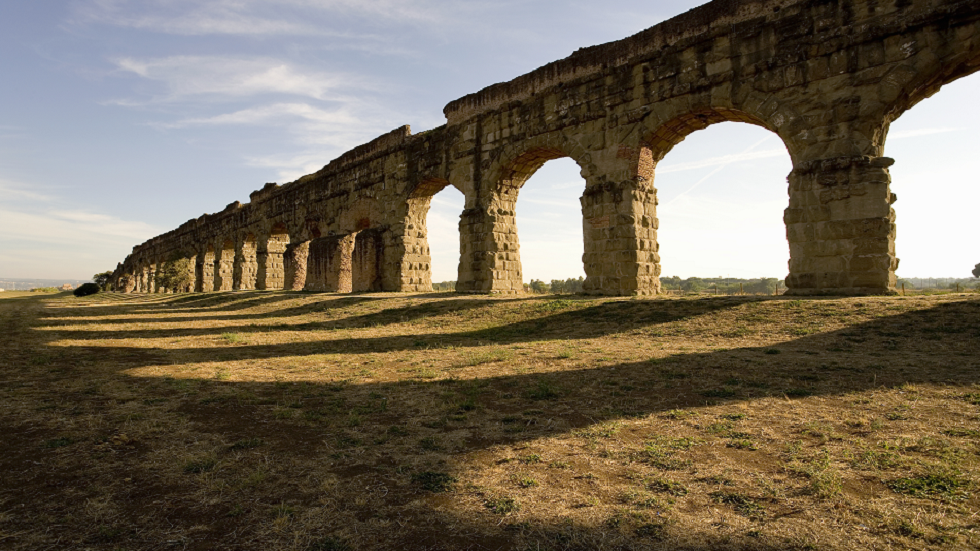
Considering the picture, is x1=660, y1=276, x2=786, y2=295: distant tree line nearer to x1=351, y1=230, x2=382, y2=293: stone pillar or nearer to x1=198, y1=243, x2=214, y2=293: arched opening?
x1=351, y1=230, x2=382, y2=293: stone pillar

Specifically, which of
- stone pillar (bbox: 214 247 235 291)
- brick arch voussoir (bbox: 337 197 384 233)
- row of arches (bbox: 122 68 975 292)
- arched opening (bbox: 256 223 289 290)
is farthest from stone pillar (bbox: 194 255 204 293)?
brick arch voussoir (bbox: 337 197 384 233)

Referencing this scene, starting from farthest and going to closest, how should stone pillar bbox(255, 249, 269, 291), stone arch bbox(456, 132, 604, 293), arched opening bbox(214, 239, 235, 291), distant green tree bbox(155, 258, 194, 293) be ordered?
distant green tree bbox(155, 258, 194, 293)
arched opening bbox(214, 239, 235, 291)
stone pillar bbox(255, 249, 269, 291)
stone arch bbox(456, 132, 604, 293)

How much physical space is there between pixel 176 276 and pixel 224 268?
4343 mm

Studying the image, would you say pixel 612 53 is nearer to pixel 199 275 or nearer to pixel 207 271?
pixel 207 271

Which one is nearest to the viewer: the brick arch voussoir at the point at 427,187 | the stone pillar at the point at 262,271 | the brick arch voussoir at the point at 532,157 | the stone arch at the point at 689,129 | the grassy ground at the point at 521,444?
the grassy ground at the point at 521,444

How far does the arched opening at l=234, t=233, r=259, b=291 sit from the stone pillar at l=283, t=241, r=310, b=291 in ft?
24.2

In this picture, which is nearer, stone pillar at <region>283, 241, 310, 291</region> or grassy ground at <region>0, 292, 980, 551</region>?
grassy ground at <region>0, 292, 980, 551</region>

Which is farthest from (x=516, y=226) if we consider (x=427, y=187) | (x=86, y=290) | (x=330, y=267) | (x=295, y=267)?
(x=86, y=290)

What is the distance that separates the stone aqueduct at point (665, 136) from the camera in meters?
8.45

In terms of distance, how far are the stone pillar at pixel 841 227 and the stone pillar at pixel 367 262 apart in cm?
1180

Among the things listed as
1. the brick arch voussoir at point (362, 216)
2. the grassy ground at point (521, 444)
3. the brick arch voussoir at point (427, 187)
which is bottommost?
the grassy ground at point (521, 444)

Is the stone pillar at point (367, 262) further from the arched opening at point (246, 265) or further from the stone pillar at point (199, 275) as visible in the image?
the stone pillar at point (199, 275)

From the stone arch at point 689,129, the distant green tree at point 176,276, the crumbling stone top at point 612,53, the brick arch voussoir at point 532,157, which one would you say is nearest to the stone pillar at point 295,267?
the crumbling stone top at point 612,53

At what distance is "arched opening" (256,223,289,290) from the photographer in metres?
25.5
